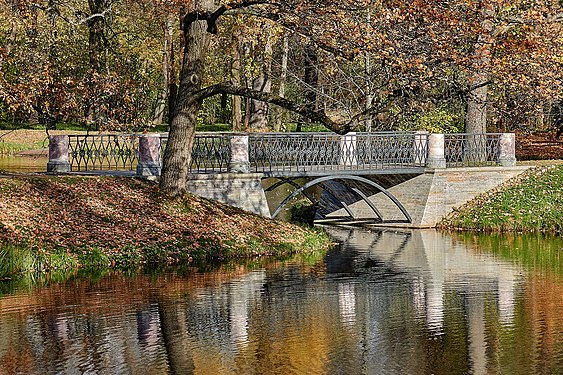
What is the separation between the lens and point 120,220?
23.7m

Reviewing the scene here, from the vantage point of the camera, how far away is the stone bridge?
27.1 m

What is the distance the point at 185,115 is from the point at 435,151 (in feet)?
31.1

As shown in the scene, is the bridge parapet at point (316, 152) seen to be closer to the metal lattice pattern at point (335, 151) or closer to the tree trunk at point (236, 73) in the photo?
the metal lattice pattern at point (335, 151)

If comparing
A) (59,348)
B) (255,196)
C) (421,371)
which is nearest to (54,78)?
(255,196)

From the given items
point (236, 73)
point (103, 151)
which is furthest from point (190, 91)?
point (236, 73)

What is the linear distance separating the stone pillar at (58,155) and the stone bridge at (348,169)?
0.08 ft

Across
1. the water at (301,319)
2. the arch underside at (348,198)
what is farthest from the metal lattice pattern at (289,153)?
the water at (301,319)

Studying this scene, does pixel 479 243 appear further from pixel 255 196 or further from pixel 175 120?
pixel 175 120

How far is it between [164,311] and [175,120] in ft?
30.0

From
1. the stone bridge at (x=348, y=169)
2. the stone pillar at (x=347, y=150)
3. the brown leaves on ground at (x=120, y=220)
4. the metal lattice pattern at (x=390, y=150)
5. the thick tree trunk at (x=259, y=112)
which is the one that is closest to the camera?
the brown leaves on ground at (x=120, y=220)

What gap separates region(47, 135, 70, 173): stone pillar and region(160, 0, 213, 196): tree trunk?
2812mm

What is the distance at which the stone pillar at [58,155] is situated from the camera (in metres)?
26.6

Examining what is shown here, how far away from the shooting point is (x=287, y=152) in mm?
29406

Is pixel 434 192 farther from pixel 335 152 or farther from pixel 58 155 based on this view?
pixel 58 155
